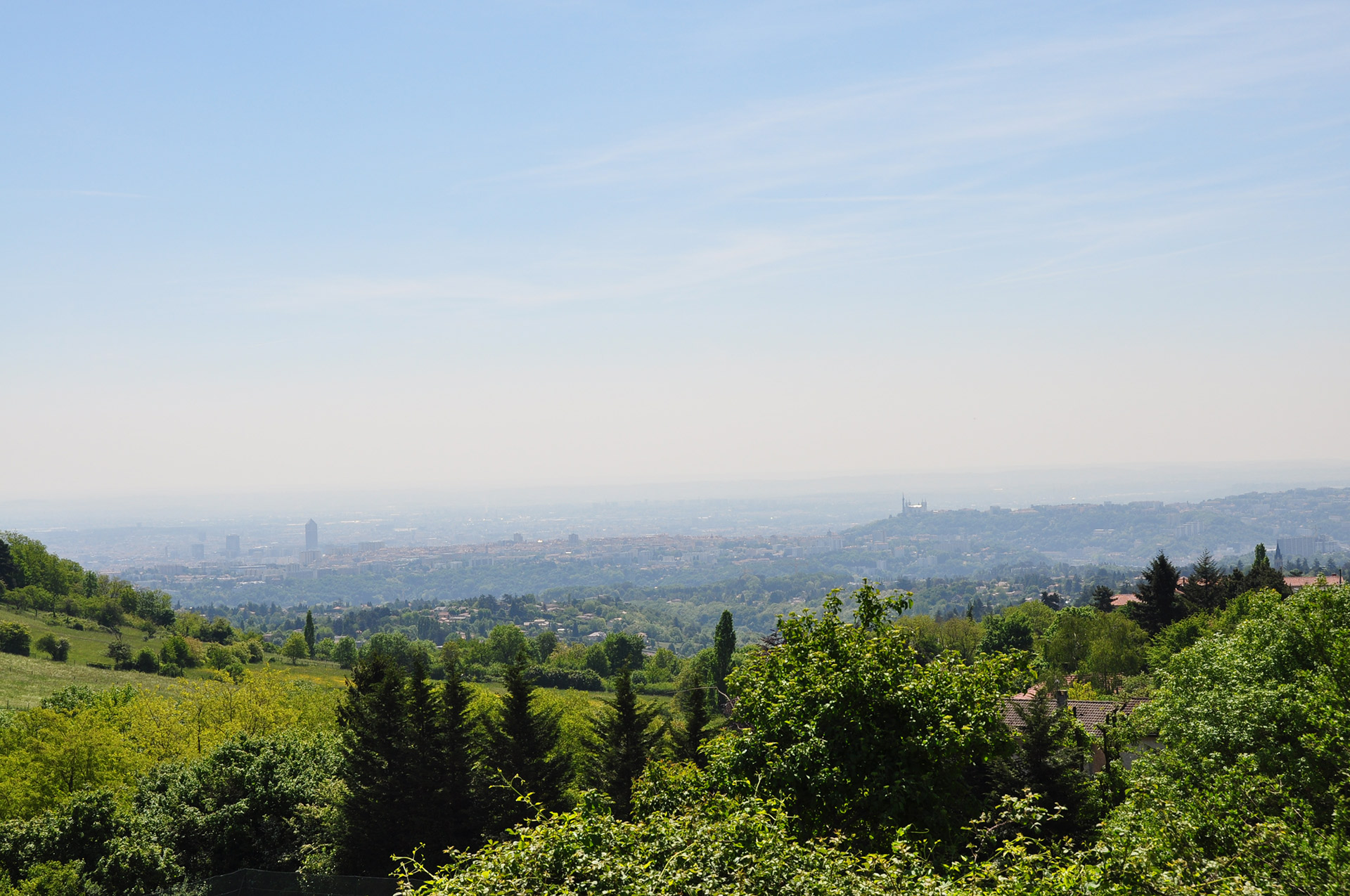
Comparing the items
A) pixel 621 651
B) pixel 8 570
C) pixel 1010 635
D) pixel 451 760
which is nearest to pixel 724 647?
pixel 1010 635

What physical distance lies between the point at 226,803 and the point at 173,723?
1222 cm

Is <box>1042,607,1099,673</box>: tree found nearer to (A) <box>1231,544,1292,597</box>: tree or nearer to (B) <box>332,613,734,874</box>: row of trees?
(A) <box>1231,544,1292,597</box>: tree

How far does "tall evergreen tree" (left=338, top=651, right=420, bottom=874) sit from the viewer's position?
73.8 ft

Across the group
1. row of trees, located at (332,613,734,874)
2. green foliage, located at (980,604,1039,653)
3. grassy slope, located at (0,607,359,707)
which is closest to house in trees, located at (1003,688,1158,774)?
row of trees, located at (332,613,734,874)

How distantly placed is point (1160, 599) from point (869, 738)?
50694 millimetres

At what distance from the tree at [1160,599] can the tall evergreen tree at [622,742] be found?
38.1 meters

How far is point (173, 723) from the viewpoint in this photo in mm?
32094

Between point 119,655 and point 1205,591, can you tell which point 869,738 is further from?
point 119,655

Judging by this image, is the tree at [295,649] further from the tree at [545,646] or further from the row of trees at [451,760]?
the row of trees at [451,760]

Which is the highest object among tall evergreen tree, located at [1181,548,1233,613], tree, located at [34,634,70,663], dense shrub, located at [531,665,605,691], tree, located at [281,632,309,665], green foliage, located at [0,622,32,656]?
tall evergreen tree, located at [1181,548,1233,613]

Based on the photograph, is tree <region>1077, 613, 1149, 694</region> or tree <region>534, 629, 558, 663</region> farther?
tree <region>534, 629, 558, 663</region>

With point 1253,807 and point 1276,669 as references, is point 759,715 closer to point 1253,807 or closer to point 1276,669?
point 1253,807

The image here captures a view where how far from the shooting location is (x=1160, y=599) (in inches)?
2078

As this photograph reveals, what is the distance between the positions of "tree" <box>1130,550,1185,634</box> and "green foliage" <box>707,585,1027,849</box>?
4719cm
